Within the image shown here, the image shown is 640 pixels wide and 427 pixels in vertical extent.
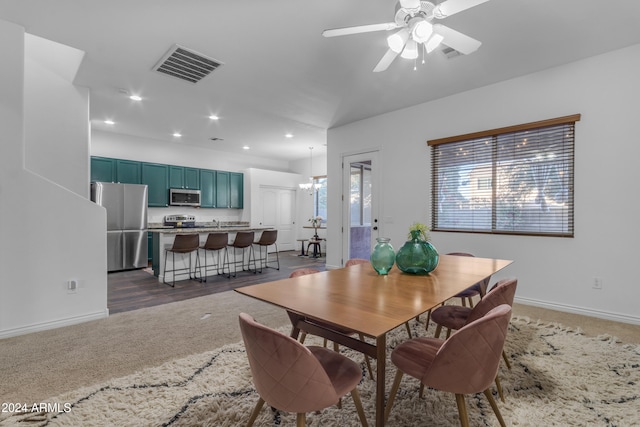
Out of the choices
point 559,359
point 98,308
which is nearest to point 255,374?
point 559,359

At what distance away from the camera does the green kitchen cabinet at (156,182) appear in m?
6.48

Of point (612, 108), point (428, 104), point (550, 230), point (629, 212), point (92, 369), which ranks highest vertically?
point (428, 104)

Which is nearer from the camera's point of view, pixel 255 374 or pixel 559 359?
pixel 255 374

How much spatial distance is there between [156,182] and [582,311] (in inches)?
295

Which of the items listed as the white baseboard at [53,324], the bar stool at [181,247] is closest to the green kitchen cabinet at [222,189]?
the bar stool at [181,247]

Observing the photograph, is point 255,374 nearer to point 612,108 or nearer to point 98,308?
point 98,308

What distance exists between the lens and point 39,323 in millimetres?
2766

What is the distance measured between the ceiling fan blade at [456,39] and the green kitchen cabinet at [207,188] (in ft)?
21.5

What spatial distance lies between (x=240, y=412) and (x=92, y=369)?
128 cm

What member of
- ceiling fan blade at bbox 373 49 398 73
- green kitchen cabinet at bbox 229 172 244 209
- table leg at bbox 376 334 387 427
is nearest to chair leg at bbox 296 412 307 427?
table leg at bbox 376 334 387 427

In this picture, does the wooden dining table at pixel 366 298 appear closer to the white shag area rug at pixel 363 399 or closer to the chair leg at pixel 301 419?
the chair leg at pixel 301 419

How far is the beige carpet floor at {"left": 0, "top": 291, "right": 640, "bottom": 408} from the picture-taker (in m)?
1.98

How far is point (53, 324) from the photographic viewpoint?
2.83m

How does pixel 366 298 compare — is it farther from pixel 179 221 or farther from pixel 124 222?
pixel 179 221
